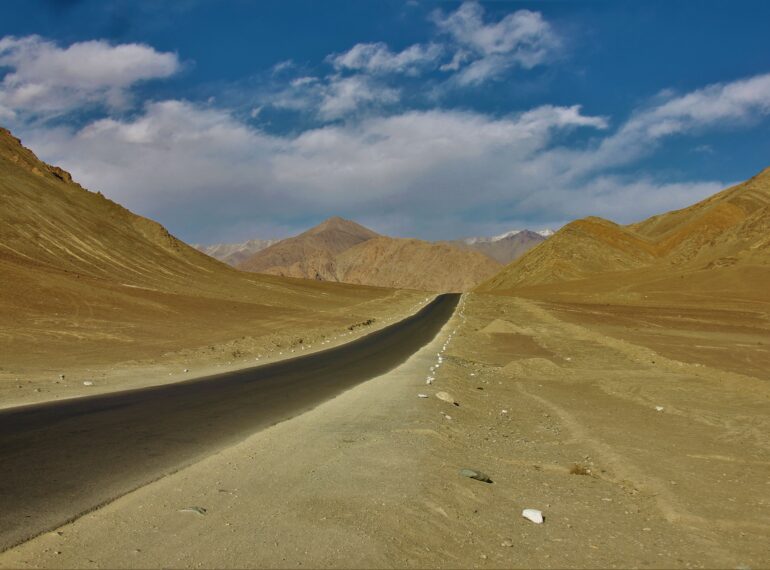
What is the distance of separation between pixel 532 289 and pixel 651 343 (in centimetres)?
7620

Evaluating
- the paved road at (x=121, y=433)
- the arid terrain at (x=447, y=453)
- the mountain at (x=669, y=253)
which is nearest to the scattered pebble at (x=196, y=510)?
the arid terrain at (x=447, y=453)

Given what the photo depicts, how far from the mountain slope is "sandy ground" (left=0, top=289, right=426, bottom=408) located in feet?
215

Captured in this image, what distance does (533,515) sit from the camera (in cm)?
651

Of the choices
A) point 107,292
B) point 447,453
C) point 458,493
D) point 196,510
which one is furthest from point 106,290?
point 458,493

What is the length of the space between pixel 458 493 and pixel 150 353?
24319mm

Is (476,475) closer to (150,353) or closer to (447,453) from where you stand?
(447,453)

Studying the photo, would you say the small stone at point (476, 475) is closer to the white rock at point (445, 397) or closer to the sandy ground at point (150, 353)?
the white rock at point (445, 397)

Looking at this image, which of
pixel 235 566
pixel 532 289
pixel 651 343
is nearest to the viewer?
pixel 235 566

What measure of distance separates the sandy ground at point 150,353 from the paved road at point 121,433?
2328 mm

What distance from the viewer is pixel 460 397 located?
50.3ft

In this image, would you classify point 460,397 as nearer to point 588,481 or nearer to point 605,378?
point 588,481

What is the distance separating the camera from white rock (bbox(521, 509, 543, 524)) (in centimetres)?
645

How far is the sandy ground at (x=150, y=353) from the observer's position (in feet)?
58.3

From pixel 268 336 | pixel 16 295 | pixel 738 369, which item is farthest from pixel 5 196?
pixel 738 369
